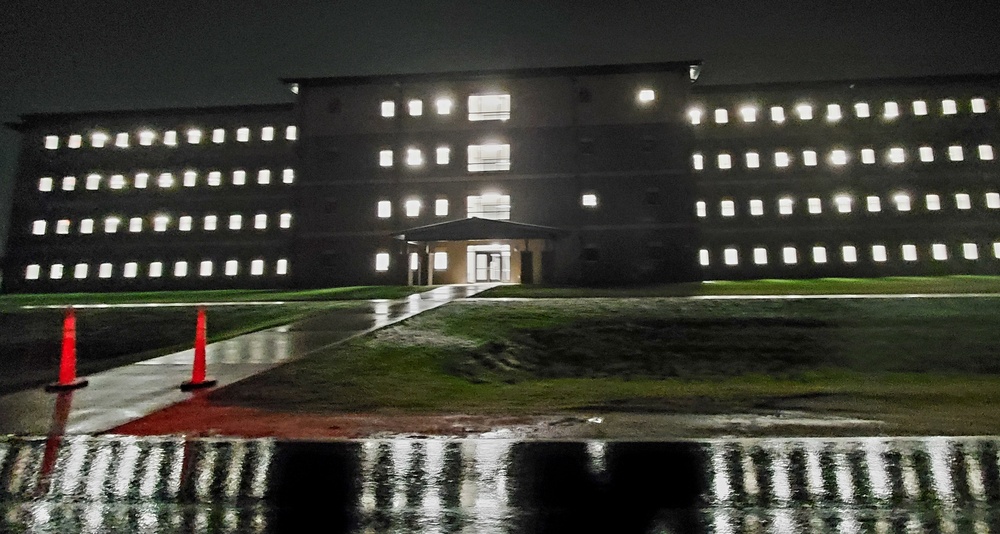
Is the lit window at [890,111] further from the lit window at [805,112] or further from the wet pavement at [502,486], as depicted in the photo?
the wet pavement at [502,486]

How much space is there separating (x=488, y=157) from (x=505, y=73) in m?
5.85

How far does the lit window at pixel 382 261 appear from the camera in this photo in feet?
112

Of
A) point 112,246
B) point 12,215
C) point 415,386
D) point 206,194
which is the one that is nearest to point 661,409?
point 415,386

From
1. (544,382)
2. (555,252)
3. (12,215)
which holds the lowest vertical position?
(544,382)

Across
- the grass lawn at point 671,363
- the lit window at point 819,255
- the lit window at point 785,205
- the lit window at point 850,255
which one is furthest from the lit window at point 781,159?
the grass lawn at point 671,363

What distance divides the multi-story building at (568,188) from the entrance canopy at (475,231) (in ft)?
4.86

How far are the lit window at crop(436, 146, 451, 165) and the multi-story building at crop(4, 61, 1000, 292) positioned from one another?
0.15 meters

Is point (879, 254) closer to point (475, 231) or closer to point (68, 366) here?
point (475, 231)

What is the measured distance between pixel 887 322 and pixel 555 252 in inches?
829

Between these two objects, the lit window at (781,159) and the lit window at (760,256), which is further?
the lit window at (781,159)

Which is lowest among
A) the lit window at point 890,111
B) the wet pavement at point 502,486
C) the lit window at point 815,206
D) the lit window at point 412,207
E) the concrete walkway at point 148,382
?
the wet pavement at point 502,486

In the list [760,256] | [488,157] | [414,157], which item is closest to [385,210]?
[414,157]

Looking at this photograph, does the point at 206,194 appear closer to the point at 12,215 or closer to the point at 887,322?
the point at 12,215

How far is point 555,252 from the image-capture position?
110 ft
